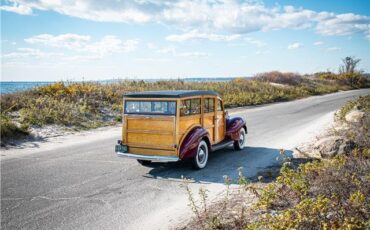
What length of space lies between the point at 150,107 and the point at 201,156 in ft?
5.86

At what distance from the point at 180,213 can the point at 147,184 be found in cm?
178

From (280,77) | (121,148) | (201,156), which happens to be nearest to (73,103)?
(121,148)

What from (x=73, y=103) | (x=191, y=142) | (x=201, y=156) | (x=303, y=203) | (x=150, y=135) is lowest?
(x=201, y=156)

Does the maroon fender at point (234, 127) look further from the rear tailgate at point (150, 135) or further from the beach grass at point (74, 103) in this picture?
the beach grass at point (74, 103)

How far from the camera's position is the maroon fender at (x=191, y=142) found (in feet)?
26.7

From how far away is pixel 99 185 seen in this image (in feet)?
24.4

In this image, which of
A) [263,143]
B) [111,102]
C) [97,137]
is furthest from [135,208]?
[111,102]

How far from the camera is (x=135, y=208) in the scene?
6137 millimetres

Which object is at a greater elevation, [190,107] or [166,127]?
[190,107]

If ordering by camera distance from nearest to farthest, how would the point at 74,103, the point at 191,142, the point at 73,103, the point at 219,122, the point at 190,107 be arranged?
the point at 191,142
the point at 190,107
the point at 219,122
the point at 73,103
the point at 74,103

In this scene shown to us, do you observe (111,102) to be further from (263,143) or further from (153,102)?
(153,102)

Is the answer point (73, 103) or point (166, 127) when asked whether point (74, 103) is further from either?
point (166, 127)

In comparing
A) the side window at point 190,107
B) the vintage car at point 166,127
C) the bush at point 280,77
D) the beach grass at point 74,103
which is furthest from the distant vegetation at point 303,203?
the bush at point 280,77

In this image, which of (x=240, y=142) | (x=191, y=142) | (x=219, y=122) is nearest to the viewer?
(x=191, y=142)
